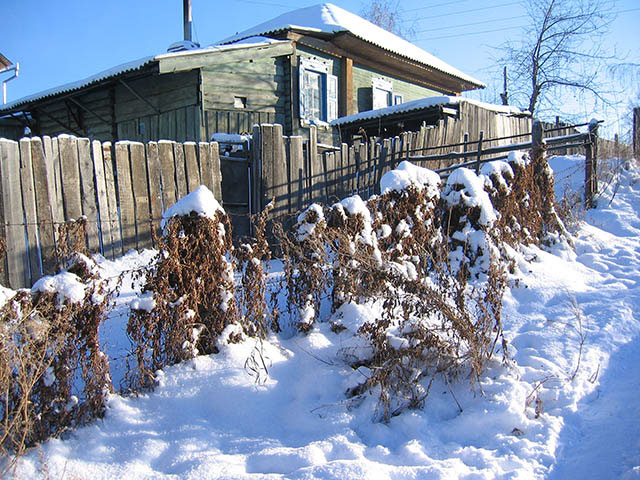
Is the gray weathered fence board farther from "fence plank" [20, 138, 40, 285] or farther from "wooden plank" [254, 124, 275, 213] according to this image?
"fence plank" [20, 138, 40, 285]

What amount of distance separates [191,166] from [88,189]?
135 centimetres

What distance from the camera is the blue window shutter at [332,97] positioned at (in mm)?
Result: 15805

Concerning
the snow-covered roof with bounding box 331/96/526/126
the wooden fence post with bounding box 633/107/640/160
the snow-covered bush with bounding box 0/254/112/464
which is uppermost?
the snow-covered roof with bounding box 331/96/526/126

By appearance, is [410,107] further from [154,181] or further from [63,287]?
[63,287]

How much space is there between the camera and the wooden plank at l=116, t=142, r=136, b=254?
5.91m

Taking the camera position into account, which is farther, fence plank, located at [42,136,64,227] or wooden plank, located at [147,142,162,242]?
wooden plank, located at [147,142,162,242]

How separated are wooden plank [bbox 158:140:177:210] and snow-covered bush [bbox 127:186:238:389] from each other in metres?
2.80

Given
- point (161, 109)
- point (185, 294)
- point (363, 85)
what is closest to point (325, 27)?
point (363, 85)

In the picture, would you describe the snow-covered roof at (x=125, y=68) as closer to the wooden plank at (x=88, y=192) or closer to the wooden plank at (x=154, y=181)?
the wooden plank at (x=154, y=181)

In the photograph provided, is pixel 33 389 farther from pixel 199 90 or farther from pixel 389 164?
pixel 199 90

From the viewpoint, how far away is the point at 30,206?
531 centimetres


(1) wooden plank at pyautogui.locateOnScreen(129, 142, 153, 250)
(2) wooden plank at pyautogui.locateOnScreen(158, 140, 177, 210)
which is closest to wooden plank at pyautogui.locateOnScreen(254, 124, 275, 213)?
(2) wooden plank at pyautogui.locateOnScreen(158, 140, 177, 210)

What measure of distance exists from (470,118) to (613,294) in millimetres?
9393

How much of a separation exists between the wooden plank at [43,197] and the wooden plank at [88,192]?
36 cm
